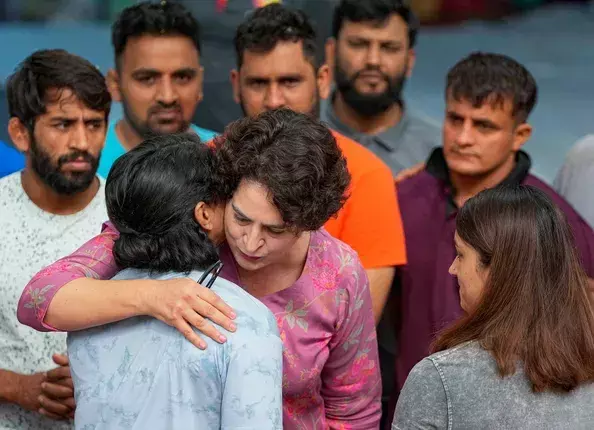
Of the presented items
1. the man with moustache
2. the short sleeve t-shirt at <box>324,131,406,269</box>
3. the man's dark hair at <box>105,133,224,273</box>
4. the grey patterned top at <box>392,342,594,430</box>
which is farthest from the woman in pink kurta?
the man with moustache

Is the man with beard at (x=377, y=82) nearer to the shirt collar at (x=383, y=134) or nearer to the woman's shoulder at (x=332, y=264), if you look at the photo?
the shirt collar at (x=383, y=134)

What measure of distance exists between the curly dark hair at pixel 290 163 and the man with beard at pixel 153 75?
117cm

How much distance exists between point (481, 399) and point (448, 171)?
1323 mm

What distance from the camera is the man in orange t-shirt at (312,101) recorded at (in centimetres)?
275

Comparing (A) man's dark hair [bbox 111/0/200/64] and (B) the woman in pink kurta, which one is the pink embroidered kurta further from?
(A) man's dark hair [bbox 111/0/200/64]

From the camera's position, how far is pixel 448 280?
293cm

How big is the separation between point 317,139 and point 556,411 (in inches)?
27.6

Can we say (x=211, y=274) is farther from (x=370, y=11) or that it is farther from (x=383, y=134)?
(x=370, y=11)

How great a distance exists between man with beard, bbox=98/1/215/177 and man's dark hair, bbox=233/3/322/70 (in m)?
0.22

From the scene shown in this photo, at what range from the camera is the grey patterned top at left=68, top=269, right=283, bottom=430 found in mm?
1805

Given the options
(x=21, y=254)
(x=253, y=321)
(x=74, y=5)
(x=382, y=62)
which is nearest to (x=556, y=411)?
(x=253, y=321)

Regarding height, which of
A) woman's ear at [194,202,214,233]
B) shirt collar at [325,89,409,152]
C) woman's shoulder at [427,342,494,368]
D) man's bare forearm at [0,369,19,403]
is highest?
woman's ear at [194,202,214,233]

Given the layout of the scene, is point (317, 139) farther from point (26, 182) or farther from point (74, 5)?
point (74, 5)

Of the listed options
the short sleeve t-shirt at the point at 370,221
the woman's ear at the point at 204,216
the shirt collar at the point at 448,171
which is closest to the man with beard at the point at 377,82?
the shirt collar at the point at 448,171
